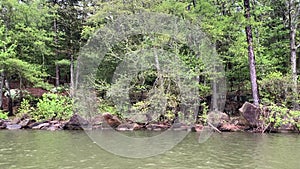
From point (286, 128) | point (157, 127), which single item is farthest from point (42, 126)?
point (286, 128)

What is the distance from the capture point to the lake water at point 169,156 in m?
6.86

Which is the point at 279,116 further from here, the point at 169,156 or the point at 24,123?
the point at 24,123

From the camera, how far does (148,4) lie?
686 inches

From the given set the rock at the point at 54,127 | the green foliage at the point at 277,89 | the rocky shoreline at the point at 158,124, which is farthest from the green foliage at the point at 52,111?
the green foliage at the point at 277,89

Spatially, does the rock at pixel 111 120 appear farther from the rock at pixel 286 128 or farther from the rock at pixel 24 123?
the rock at pixel 286 128

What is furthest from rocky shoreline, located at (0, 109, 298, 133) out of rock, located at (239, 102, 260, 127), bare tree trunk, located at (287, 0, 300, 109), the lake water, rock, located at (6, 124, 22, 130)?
bare tree trunk, located at (287, 0, 300, 109)

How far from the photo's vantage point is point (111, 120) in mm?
15875

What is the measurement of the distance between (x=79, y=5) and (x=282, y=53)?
15445 mm

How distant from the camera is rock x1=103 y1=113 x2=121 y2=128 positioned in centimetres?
1580

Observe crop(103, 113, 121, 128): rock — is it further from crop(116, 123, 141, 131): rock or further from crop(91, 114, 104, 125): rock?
crop(116, 123, 141, 131): rock

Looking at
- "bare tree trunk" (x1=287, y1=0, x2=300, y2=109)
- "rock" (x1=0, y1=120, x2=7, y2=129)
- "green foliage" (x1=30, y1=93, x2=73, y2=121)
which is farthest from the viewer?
"green foliage" (x1=30, y1=93, x2=73, y2=121)

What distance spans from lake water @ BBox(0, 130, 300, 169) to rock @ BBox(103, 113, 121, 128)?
5.32 meters

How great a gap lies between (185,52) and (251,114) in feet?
19.8

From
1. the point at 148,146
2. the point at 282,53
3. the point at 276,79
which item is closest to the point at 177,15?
the point at 276,79
